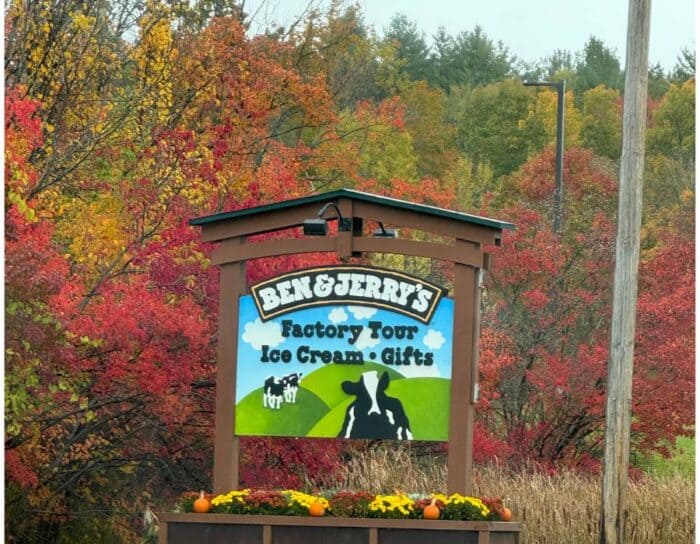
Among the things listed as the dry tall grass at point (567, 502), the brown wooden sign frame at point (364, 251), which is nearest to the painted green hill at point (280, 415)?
the brown wooden sign frame at point (364, 251)

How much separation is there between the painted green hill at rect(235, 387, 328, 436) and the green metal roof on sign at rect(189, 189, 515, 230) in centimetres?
182

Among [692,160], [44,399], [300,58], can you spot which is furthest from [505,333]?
[692,160]

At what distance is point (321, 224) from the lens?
541 inches

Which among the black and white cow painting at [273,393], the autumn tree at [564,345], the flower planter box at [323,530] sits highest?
the autumn tree at [564,345]

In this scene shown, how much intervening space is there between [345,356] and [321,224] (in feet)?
4.47

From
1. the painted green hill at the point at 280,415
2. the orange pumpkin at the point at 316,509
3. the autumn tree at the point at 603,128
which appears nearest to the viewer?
the orange pumpkin at the point at 316,509

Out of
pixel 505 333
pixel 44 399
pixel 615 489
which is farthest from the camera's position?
pixel 505 333

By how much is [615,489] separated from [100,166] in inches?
395

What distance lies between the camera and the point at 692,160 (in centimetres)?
5106

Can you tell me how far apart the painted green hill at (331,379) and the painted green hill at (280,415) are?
6 cm

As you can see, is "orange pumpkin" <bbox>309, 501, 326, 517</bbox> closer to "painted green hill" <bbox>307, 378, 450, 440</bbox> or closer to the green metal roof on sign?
"painted green hill" <bbox>307, 378, 450, 440</bbox>

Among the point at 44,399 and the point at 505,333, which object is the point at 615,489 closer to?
the point at 44,399

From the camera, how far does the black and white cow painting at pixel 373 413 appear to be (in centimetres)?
1391

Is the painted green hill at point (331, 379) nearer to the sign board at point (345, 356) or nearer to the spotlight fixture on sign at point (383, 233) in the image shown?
the sign board at point (345, 356)
